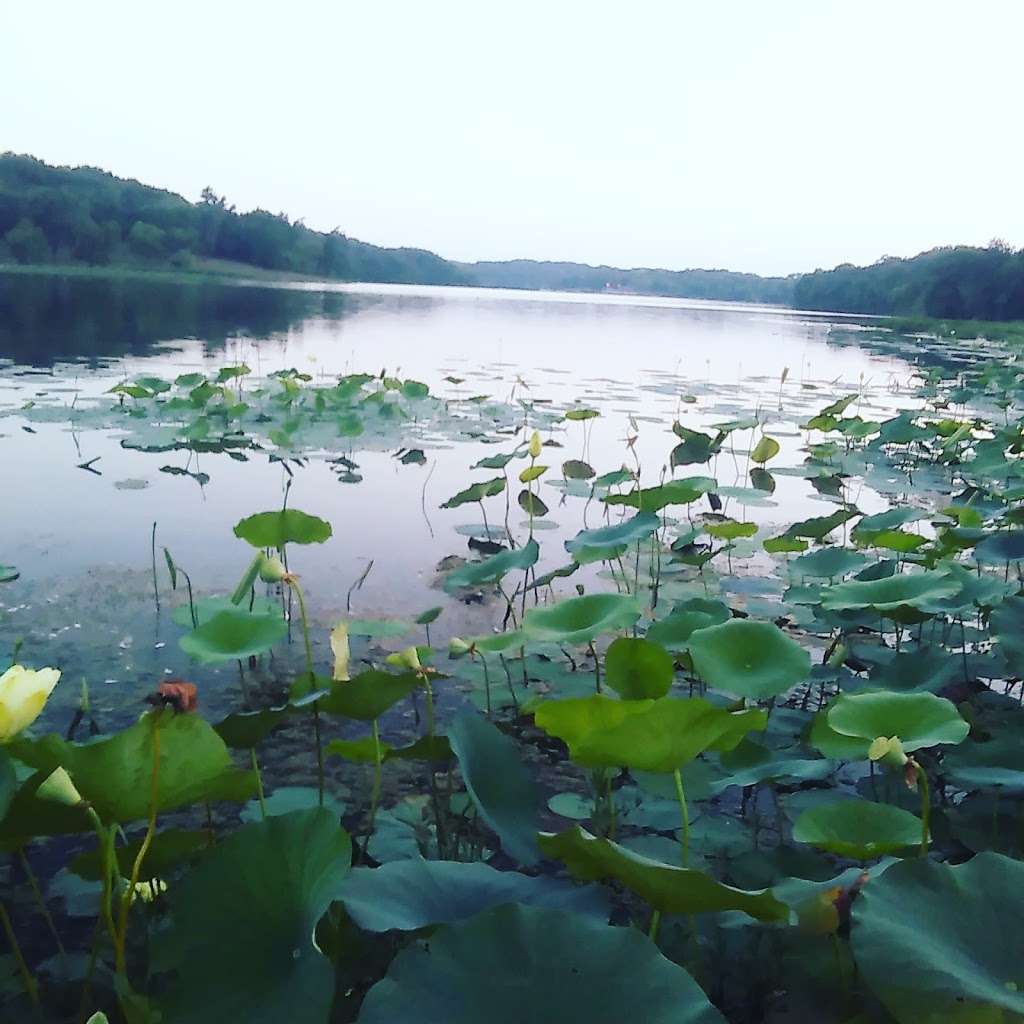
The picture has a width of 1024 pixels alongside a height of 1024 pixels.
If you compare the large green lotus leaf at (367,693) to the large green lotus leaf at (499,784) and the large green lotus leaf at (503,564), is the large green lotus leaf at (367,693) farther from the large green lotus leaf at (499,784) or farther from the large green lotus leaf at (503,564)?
the large green lotus leaf at (503,564)

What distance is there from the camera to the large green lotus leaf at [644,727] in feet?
2.57

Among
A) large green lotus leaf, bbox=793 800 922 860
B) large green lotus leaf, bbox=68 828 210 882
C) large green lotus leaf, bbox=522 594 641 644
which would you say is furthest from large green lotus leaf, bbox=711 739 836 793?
large green lotus leaf, bbox=68 828 210 882

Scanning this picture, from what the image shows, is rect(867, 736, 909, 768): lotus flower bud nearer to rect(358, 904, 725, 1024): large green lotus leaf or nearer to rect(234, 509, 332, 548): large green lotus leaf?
rect(358, 904, 725, 1024): large green lotus leaf

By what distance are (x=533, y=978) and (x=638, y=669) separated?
0.69 meters

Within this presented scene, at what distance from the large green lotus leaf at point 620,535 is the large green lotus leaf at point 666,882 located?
1210 millimetres

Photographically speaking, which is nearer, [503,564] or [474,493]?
[503,564]

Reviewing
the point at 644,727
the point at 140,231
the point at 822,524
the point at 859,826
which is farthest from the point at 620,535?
the point at 140,231

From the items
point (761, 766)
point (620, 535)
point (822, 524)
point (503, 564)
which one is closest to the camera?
point (761, 766)

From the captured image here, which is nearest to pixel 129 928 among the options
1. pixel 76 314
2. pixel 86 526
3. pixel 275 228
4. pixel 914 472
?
pixel 86 526

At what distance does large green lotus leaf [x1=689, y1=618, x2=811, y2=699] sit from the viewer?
4.00ft

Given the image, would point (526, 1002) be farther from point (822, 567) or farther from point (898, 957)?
point (822, 567)

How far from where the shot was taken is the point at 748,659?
130 centimetres

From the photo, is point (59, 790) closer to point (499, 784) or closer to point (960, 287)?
point (499, 784)

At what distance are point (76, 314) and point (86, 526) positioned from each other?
466 inches
